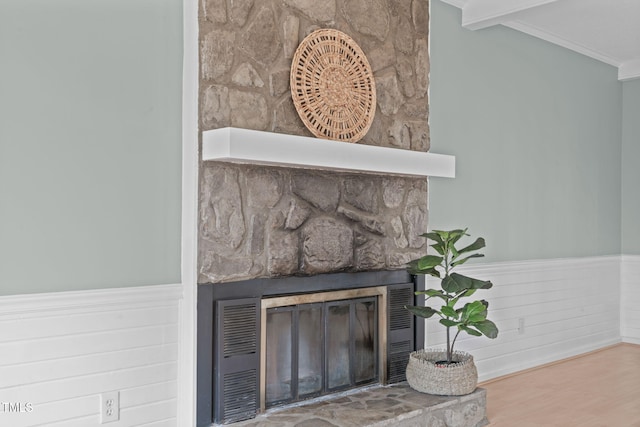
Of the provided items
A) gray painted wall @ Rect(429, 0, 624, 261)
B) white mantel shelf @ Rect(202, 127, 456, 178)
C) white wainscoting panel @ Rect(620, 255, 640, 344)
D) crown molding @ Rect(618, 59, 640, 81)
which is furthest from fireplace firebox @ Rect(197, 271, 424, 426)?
crown molding @ Rect(618, 59, 640, 81)

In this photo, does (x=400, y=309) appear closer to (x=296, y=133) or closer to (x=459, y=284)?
(x=459, y=284)

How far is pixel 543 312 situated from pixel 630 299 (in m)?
1.41

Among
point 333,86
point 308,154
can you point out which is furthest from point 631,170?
point 308,154

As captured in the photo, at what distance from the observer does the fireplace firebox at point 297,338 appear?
2.85 m

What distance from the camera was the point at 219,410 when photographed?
2840 mm

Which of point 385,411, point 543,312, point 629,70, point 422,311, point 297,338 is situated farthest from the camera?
point 629,70

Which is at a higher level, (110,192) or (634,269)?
(110,192)

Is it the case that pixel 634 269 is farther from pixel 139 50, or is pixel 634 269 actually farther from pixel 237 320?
pixel 139 50

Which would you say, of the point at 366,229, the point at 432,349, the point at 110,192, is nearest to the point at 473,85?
the point at 366,229

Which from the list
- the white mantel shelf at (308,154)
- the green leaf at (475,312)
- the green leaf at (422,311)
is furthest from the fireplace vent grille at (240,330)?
the green leaf at (475,312)

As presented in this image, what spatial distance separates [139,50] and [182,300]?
113 cm

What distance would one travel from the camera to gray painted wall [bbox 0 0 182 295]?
7.79 ft

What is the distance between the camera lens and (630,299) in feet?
18.7

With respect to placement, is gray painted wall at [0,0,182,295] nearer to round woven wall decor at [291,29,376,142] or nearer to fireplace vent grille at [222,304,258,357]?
fireplace vent grille at [222,304,258,357]
